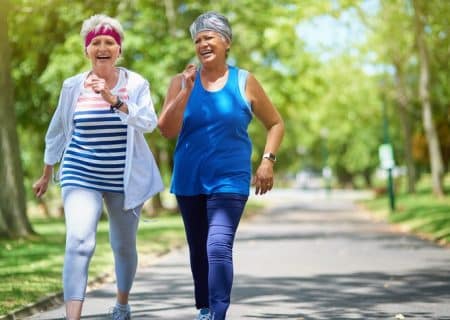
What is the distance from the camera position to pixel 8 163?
17.4 metres

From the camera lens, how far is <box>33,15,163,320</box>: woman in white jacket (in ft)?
18.9

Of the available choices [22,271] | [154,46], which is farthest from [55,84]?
[22,271]

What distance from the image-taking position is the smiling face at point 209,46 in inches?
230

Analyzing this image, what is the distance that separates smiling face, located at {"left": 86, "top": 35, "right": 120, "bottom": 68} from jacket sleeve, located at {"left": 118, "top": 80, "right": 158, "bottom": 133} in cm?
24

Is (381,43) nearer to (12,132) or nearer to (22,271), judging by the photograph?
(12,132)

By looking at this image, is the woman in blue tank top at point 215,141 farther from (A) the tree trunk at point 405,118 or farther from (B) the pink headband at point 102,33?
(A) the tree trunk at point 405,118

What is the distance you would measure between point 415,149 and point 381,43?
95.6 ft

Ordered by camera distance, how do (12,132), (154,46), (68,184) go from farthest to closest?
(154,46) < (12,132) < (68,184)

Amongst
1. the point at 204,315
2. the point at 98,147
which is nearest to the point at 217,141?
the point at 98,147

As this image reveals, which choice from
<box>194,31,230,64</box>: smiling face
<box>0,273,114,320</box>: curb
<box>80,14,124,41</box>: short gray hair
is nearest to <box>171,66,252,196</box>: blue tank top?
<box>194,31,230,64</box>: smiling face

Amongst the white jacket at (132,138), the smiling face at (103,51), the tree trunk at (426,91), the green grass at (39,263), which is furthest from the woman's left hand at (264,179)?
the tree trunk at (426,91)

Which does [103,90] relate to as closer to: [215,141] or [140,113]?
[140,113]

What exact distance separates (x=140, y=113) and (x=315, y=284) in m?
4.87

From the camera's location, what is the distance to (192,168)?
588 cm
